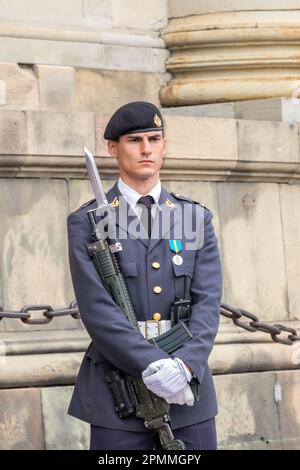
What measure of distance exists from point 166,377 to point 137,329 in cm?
32

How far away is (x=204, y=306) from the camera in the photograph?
644 cm

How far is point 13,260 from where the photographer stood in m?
8.31

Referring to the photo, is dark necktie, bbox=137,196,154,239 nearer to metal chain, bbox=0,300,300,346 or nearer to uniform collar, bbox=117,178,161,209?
uniform collar, bbox=117,178,161,209

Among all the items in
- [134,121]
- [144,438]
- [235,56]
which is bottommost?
[144,438]

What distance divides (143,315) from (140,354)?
0.31 metres

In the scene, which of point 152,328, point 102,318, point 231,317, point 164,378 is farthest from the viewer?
point 231,317

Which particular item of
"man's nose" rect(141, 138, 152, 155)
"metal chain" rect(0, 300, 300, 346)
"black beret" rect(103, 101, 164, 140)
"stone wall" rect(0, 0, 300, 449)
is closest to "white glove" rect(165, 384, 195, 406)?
"man's nose" rect(141, 138, 152, 155)

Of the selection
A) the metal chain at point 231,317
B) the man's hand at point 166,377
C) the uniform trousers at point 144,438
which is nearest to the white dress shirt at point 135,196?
the man's hand at point 166,377

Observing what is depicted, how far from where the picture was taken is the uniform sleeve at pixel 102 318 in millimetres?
A: 6196

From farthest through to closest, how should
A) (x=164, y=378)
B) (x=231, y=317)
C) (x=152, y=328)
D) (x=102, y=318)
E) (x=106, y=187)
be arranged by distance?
(x=106, y=187), (x=231, y=317), (x=152, y=328), (x=102, y=318), (x=164, y=378)

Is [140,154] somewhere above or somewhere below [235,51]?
below

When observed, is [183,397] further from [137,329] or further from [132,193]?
[132,193]

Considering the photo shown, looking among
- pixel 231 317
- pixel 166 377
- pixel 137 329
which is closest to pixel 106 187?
pixel 231 317
